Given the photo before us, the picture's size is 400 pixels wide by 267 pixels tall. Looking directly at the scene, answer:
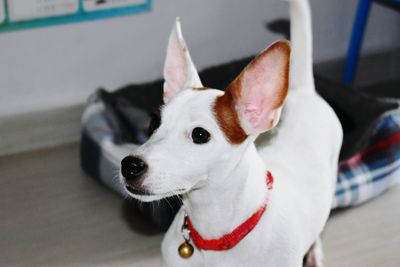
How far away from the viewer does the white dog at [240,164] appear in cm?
128

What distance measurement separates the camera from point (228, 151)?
4.32ft

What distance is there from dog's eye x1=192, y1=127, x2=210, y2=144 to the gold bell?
1.01 feet

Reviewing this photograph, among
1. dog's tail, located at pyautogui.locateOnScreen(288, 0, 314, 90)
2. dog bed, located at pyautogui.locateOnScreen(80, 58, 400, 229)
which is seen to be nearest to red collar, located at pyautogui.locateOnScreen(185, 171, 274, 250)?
dog's tail, located at pyautogui.locateOnScreen(288, 0, 314, 90)

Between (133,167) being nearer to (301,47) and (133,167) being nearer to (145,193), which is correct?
(145,193)

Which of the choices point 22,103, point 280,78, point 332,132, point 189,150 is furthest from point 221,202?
point 22,103

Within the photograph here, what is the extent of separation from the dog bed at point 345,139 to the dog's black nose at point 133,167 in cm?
77

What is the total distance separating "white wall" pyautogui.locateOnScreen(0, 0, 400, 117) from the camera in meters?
2.43

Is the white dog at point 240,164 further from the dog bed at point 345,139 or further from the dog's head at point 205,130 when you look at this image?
the dog bed at point 345,139

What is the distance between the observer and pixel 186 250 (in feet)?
4.91

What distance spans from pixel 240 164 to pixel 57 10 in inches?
48.6

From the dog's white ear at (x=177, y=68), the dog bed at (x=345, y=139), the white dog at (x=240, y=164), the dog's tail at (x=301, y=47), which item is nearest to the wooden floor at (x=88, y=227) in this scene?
the dog bed at (x=345, y=139)

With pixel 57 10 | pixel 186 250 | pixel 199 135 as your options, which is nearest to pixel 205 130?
pixel 199 135

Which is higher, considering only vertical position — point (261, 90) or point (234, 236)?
point (261, 90)

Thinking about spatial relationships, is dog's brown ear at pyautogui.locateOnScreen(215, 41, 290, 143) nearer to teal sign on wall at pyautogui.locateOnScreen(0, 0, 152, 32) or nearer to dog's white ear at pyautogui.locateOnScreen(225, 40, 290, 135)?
dog's white ear at pyautogui.locateOnScreen(225, 40, 290, 135)
